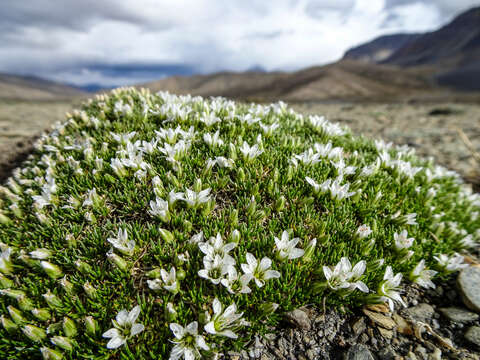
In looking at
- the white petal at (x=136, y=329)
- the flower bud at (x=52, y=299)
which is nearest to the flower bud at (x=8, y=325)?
the flower bud at (x=52, y=299)

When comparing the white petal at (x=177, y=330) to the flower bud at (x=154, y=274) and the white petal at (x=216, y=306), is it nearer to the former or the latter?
the white petal at (x=216, y=306)

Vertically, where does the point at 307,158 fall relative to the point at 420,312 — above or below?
above

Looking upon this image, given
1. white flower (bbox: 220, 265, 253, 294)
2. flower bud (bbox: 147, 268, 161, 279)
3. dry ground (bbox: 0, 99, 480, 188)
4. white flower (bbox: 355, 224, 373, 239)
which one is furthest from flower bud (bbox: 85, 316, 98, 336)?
dry ground (bbox: 0, 99, 480, 188)

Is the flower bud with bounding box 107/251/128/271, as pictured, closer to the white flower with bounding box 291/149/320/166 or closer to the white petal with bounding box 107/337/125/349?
the white petal with bounding box 107/337/125/349

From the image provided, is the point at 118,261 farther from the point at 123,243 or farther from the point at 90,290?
the point at 90,290

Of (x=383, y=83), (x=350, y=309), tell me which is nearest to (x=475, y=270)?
(x=350, y=309)

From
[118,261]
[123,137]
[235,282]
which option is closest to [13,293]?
[118,261]
